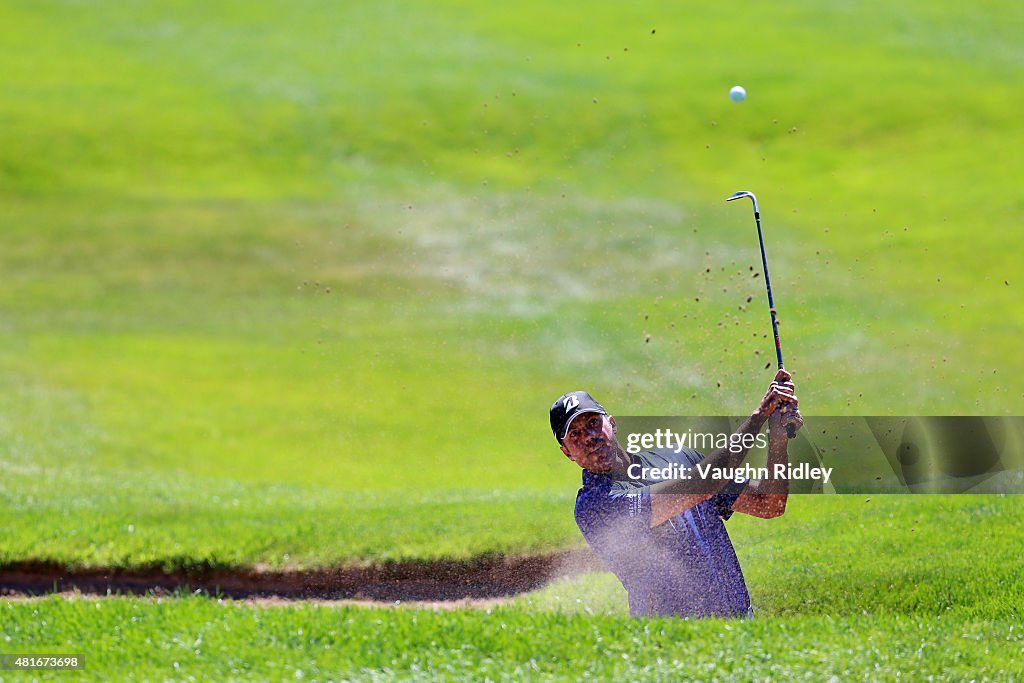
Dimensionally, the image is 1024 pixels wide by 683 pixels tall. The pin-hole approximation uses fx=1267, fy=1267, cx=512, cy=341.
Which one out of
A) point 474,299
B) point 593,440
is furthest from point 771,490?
point 474,299

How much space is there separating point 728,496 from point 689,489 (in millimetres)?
603

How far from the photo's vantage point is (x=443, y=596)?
1375 centimetres

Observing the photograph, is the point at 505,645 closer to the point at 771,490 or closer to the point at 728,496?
the point at 728,496

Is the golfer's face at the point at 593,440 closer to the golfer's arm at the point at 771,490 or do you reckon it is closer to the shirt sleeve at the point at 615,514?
the shirt sleeve at the point at 615,514

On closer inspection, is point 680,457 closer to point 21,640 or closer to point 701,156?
point 21,640

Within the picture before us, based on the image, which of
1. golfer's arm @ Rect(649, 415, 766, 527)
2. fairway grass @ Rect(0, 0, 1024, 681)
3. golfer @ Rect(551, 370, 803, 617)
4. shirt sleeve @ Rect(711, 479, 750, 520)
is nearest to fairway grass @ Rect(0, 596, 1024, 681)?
fairway grass @ Rect(0, 0, 1024, 681)

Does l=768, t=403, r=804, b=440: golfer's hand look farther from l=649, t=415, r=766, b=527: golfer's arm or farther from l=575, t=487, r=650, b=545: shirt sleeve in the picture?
l=575, t=487, r=650, b=545: shirt sleeve

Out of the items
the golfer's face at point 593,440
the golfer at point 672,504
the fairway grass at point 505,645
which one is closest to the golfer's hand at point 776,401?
the golfer at point 672,504

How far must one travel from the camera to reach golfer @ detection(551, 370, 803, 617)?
7.45m

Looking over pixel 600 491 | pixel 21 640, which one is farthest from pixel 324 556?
pixel 600 491

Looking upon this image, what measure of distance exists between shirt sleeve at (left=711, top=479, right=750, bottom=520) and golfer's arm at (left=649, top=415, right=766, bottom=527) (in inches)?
14.1

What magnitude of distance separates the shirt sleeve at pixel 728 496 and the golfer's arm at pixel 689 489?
1.17 feet

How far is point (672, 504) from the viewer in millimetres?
7473

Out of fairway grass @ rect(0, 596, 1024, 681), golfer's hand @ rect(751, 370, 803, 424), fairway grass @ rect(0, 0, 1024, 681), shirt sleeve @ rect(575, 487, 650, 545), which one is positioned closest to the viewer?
golfer's hand @ rect(751, 370, 803, 424)
